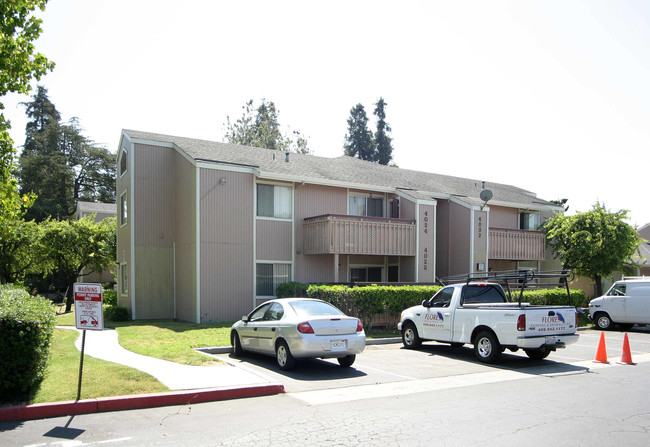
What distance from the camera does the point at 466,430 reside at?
6566mm

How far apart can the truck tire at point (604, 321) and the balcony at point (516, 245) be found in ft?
16.6

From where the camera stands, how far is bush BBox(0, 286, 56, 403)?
Answer: 755 centimetres

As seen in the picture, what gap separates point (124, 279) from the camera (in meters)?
23.8

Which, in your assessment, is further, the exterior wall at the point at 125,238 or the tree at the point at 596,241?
the tree at the point at 596,241

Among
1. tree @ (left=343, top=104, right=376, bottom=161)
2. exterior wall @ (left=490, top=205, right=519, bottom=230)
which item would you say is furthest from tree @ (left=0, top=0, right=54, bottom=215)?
tree @ (left=343, top=104, right=376, bottom=161)

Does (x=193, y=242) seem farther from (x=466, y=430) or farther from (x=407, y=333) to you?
(x=466, y=430)

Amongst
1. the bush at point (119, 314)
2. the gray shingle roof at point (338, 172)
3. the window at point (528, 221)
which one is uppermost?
the gray shingle roof at point (338, 172)

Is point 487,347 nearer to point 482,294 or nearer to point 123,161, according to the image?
point 482,294

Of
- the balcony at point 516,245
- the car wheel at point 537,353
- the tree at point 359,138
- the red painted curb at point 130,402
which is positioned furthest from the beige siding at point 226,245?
the tree at point 359,138

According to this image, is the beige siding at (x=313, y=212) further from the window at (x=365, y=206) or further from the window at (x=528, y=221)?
the window at (x=528, y=221)

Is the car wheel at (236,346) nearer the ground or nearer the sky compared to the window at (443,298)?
nearer the ground

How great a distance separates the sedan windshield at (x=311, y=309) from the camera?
1079 centimetres

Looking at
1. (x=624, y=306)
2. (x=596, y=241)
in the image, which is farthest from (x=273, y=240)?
(x=596, y=241)

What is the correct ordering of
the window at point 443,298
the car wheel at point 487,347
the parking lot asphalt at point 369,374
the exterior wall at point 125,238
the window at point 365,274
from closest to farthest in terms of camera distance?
the parking lot asphalt at point 369,374 → the car wheel at point 487,347 → the window at point 443,298 → the exterior wall at point 125,238 → the window at point 365,274
